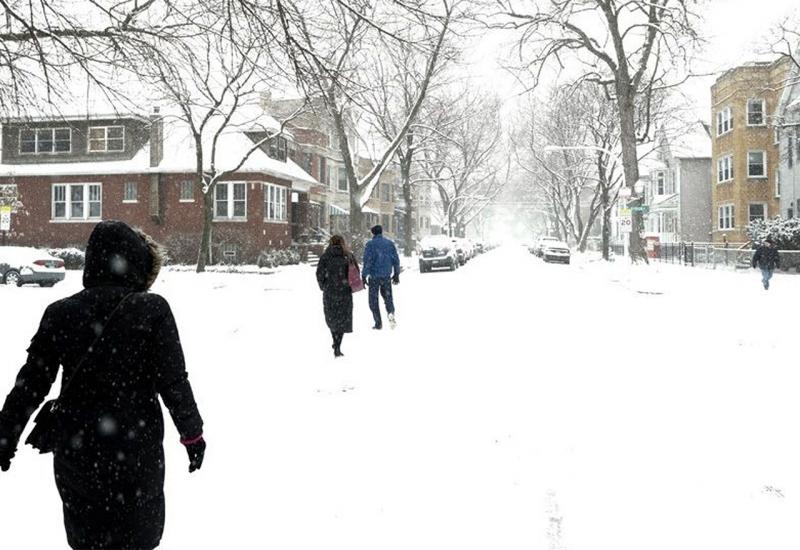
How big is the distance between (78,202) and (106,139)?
3.57 meters

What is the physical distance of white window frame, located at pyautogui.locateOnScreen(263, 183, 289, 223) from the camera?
36469 millimetres

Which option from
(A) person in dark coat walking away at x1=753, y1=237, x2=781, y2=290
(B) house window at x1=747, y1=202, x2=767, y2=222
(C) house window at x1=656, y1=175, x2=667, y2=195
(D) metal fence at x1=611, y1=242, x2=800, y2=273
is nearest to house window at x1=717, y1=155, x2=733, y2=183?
(B) house window at x1=747, y1=202, x2=767, y2=222

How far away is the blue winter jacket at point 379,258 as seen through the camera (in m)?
13.1

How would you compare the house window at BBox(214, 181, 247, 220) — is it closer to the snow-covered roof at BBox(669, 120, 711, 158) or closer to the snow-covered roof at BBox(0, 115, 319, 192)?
the snow-covered roof at BBox(0, 115, 319, 192)

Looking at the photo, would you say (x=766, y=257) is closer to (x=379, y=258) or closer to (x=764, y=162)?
(x=379, y=258)

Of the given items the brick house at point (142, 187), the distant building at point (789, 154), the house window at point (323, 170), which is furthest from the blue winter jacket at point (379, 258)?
the house window at point (323, 170)

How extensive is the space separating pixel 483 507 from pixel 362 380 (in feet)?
13.7

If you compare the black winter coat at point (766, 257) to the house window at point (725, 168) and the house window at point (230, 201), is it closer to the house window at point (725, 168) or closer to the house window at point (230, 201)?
the house window at point (230, 201)

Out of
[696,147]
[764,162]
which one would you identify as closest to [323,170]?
[764,162]

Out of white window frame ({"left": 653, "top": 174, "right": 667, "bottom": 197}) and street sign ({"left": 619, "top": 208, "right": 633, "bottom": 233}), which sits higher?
white window frame ({"left": 653, "top": 174, "right": 667, "bottom": 197})

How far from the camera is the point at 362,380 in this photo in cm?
862

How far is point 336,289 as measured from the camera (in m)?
10.4

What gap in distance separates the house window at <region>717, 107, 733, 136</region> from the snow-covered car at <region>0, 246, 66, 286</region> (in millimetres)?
39919

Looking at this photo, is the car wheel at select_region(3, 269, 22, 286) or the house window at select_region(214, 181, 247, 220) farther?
the house window at select_region(214, 181, 247, 220)
